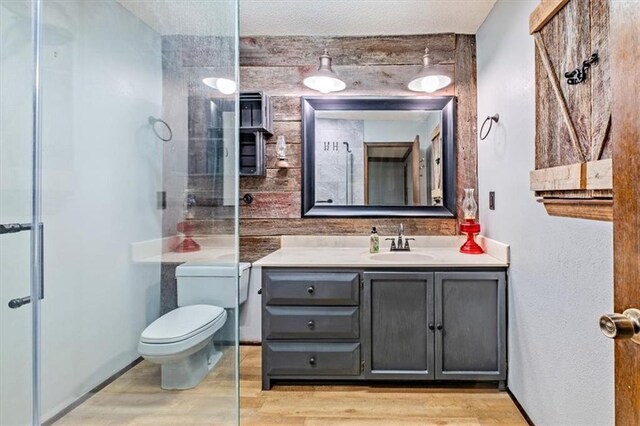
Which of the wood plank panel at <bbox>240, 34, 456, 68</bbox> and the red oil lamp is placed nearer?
the red oil lamp

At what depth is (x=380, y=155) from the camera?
2.49 m

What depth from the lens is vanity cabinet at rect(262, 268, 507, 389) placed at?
1.92 meters

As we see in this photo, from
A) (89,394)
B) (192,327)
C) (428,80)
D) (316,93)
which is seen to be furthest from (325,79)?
(89,394)

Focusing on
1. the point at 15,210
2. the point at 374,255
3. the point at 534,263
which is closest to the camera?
the point at 15,210

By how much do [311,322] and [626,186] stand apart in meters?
1.65

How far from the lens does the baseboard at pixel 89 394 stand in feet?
5.42

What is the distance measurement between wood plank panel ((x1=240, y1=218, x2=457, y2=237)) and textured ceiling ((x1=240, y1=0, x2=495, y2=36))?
1395 mm

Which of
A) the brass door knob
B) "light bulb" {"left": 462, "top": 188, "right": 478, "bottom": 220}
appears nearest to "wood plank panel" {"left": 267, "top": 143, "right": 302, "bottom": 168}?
"light bulb" {"left": 462, "top": 188, "right": 478, "bottom": 220}

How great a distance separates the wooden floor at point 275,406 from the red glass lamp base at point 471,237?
84 cm

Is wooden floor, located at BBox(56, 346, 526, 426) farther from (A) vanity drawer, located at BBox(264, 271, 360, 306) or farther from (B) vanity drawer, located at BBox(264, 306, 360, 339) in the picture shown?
(A) vanity drawer, located at BBox(264, 271, 360, 306)

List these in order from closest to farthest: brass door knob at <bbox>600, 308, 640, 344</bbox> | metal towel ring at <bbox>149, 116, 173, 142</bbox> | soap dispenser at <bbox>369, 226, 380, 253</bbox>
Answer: brass door knob at <bbox>600, 308, 640, 344</bbox>, metal towel ring at <bbox>149, 116, 173, 142</bbox>, soap dispenser at <bbox>369, 226, 380, 253</bbox>

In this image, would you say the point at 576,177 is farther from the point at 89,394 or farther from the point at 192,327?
the point at 89,394

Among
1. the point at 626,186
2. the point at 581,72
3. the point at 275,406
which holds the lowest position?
the point at 275,406

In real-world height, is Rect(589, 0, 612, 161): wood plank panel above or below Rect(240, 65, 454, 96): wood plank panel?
below
